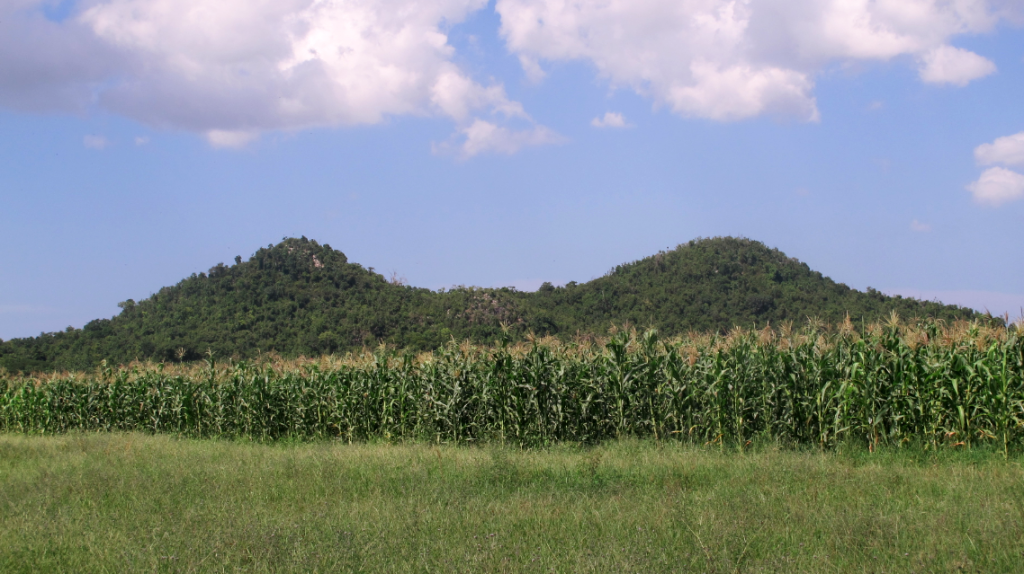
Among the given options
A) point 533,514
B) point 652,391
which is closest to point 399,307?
point 652,391

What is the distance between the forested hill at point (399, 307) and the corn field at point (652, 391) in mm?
19834

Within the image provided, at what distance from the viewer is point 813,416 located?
38.0ft

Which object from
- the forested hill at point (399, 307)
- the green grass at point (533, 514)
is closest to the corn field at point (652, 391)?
the green grass at point (533, 514)

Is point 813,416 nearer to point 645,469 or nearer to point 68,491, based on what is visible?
point 645,469

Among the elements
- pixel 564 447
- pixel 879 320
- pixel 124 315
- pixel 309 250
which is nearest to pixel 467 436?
pixel 564 447

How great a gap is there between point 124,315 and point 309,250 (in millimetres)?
17121

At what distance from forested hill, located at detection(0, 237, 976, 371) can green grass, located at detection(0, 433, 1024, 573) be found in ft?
90.7

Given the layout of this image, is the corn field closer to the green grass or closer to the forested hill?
the green grass

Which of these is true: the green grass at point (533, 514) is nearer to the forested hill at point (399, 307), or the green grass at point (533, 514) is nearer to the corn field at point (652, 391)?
the corn field at point (652, 391)

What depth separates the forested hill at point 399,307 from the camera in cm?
4156

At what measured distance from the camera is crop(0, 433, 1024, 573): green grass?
5.36 metres

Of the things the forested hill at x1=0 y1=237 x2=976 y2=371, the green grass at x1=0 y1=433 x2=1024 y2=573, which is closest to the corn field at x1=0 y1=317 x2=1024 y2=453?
the green grass at x1=0 y1=433 x2=1024 y2=573

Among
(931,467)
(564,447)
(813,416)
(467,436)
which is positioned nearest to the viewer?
(931,467)

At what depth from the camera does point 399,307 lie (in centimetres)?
5119
